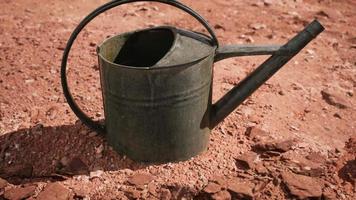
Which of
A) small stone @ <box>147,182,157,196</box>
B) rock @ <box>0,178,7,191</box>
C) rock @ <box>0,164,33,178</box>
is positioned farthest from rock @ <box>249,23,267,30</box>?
rock @ <box>0,178,7,191</box>

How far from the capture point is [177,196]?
7.04ft

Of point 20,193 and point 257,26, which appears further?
point 257,26

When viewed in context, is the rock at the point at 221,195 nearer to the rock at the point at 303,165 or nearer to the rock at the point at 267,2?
the rock at the point at 303,165

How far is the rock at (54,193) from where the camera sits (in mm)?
2141

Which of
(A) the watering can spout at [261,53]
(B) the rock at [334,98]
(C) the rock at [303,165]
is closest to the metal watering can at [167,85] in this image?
(A) the watering can spout at [261,53]

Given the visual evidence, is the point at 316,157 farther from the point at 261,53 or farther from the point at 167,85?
the point at 167,85

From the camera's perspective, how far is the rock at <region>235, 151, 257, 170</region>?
231cm

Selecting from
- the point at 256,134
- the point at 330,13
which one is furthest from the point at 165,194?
the point at 330,13

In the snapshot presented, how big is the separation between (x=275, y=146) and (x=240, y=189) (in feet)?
1.37

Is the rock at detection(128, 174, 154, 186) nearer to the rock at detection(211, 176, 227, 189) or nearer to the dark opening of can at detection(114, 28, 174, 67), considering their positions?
the rock at detection(211, 176, 227, 189)

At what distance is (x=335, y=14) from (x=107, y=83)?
290cm

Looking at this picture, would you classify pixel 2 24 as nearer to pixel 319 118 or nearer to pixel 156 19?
pixel 156 19

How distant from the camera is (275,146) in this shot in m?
2.43

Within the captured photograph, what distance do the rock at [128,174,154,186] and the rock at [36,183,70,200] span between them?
328 millimetres
